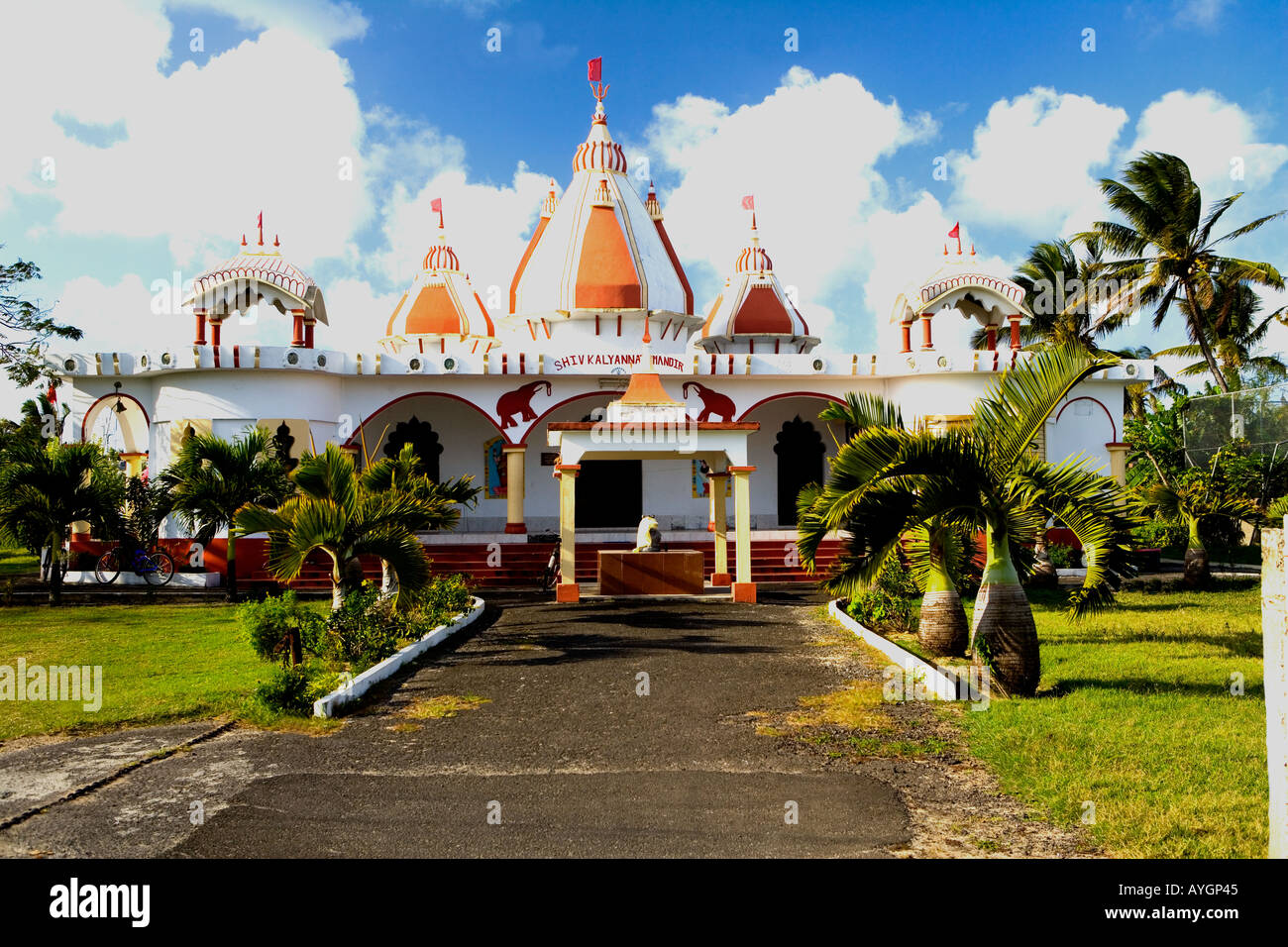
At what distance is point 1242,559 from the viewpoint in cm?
2283

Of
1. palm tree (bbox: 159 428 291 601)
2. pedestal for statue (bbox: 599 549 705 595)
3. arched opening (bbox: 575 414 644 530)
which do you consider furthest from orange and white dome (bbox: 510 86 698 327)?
palm tree (bbox: 159 428 291 601)

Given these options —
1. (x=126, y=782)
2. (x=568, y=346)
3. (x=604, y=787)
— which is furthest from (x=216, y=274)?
(x=604, y=787)

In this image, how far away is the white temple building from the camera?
2067cm

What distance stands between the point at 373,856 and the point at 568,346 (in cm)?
1857

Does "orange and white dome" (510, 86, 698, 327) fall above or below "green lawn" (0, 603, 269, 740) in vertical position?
above

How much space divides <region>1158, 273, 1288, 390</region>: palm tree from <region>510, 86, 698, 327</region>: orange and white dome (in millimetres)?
14815

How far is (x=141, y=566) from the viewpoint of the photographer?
18.6 meters

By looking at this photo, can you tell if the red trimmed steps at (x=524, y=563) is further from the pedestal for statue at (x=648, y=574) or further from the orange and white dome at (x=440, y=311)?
the orange and white dome at (x=440, y=311)

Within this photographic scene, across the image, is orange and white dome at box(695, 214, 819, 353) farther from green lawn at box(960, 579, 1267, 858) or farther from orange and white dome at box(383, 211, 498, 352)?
green lawn at box(960, 579, 1267, 858)

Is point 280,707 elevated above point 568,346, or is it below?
below

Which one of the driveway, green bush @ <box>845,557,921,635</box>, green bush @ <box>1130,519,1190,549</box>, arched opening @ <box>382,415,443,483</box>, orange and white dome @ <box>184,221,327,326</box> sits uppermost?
orange and white dome @ <box>184,221,327,326</box>

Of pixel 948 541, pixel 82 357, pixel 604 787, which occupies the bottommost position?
pixel 604 787

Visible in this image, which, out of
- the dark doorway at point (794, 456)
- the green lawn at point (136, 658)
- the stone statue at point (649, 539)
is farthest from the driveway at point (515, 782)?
the dark doorway at point (794, 456)
